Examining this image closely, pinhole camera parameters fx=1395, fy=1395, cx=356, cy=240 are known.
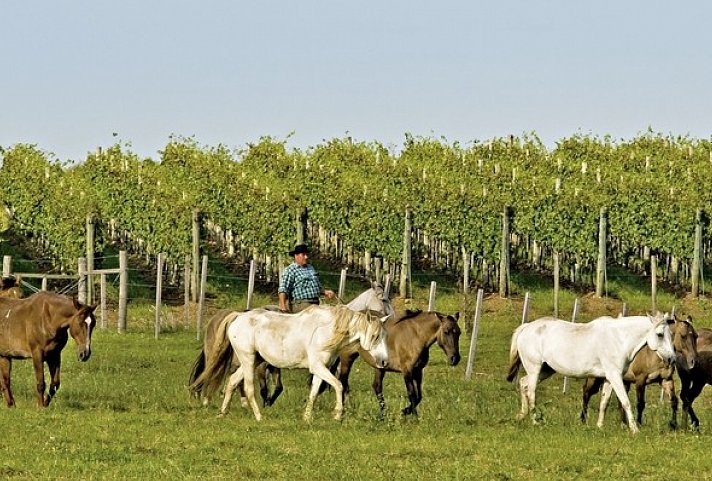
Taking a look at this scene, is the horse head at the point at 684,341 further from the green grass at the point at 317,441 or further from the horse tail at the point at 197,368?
the horse tail at the point at 197,368

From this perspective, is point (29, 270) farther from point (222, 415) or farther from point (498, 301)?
point (222, 415)

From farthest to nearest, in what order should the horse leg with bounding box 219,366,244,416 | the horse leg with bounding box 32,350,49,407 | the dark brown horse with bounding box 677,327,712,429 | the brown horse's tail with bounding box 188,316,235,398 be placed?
the brown horse's tail with bounding box 188,316,235,398 < the dark brown horse with bounding box 677,327,712,429 < the horse leg with bounding box 32,350,49,407 < the horse leg with bounding box 219,366,244,416

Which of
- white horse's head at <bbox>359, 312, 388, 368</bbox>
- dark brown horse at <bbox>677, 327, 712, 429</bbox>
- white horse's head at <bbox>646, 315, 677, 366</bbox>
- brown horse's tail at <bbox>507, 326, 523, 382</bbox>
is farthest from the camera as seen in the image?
brown horse's tail at <bbox>507, 326, 523, 382</bbox>

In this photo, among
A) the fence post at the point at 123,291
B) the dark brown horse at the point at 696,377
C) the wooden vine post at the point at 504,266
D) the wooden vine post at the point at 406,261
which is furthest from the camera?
the wooden vine post at the point at 504,266

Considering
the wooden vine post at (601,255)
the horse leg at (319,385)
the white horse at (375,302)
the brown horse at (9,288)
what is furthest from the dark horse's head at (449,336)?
the wooden vine post at (601,255)

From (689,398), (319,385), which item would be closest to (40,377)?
(319,385)

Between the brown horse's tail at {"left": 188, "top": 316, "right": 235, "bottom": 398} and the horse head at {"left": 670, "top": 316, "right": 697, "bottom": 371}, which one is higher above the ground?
the horse head at {"left": 670, "top": 316, "right": 697, "bottom": 371}

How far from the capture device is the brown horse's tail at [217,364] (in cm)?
1705

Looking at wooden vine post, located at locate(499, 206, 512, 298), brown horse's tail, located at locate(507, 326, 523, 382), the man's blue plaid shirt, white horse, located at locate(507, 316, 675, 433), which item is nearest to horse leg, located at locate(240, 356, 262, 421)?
the man's blue plaid shirt

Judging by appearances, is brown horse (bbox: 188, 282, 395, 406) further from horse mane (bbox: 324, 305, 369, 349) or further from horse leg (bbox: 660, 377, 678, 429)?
Result: horse leg (bbox: 660, 377, 678, 429)

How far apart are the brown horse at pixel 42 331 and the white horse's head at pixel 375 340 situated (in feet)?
10.5

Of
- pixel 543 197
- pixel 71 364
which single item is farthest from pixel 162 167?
pixel 71 364

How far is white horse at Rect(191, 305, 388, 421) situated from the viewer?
1588 centimetres

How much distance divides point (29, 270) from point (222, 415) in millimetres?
31547
